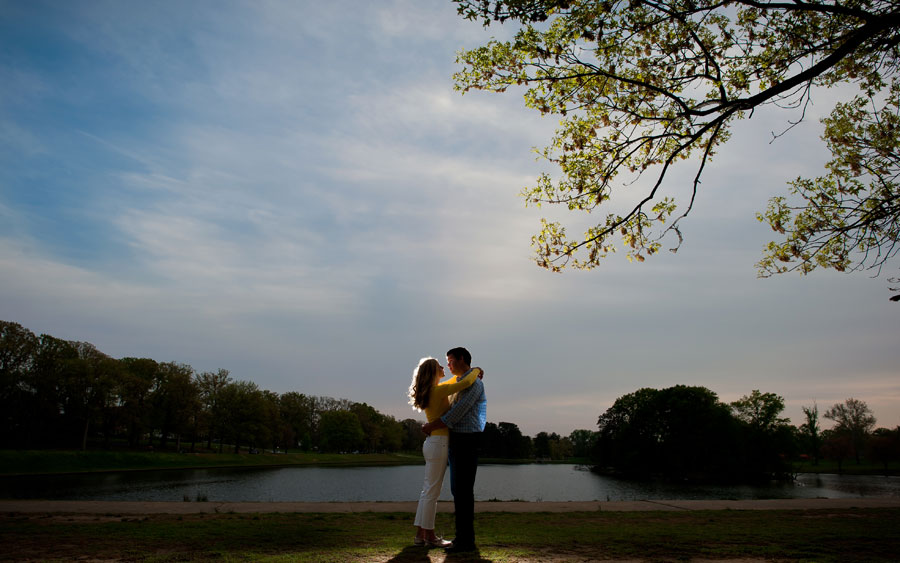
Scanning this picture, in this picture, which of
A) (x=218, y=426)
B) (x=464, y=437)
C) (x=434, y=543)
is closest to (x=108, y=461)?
(x=218, y=426)

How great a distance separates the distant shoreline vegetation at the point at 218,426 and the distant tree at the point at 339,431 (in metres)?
5.16

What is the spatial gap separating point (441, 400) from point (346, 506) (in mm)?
5855

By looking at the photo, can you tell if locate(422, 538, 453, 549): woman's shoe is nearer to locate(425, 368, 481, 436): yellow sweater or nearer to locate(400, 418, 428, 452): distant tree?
locate(425, 368, 481, 436): yellow sweater

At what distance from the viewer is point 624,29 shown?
7359mm

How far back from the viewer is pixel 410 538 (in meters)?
6.13

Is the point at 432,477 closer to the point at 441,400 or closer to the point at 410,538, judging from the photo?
the point at 441,400

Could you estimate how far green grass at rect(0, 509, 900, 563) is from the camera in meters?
5.01

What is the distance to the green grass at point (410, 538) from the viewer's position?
5.01 metres

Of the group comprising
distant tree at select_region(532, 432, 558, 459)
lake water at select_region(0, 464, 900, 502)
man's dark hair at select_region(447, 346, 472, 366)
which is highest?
man's dark hair at select_region(447, 346, 472, 366)

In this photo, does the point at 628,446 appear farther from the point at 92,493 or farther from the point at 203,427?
the point at 92,493

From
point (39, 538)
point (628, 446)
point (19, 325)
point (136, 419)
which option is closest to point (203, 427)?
point (136, 419)

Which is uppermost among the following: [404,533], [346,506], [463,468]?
[463,468]

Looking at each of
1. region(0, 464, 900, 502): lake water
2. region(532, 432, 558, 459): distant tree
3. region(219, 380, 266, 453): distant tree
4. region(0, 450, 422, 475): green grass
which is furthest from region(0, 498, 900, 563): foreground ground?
region(532, 432, 558, 459): distant tree

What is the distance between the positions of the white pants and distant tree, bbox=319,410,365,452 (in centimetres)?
9101
